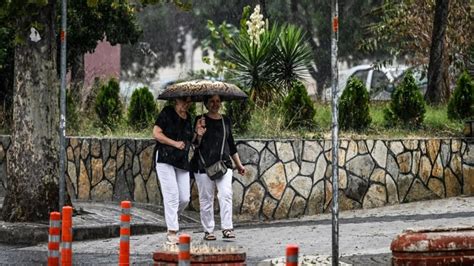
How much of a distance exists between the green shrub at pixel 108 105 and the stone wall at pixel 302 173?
6.65 feet

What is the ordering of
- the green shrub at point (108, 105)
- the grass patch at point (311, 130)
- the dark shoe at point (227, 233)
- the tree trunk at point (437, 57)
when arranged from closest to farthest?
the dark shoe at point (227, 233), the grass patch at point (311, 130), the green shrub at point (108, 105), the tree trunk at point (437, 57)

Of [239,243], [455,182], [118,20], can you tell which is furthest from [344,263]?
[118,20]

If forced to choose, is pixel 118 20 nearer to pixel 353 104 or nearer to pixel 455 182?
pixel 353 104

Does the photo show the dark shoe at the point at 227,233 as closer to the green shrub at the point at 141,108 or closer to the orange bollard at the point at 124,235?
the orange bollard at the point at 124,235

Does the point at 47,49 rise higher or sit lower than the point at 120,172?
higher

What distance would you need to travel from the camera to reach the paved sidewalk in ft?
44.5

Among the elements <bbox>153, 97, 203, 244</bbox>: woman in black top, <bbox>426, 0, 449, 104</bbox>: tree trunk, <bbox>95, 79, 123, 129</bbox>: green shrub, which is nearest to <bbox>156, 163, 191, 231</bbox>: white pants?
<bbox>153, 97, 203, 244</bbox>: woman in black top

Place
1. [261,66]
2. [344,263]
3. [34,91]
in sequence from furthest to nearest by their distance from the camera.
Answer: [261,66] → [34,91] → [344,263]

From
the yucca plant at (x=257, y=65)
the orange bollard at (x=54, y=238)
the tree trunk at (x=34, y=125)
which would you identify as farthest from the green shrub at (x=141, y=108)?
the orange bollard at (x=54, y=238)

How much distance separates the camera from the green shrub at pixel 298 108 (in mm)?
19453

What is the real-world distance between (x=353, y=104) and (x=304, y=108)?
2.42ft

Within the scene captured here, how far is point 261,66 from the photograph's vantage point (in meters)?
20.9

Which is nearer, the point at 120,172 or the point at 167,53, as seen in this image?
the point at 120,172

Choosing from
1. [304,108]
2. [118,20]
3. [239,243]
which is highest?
[118,20]
